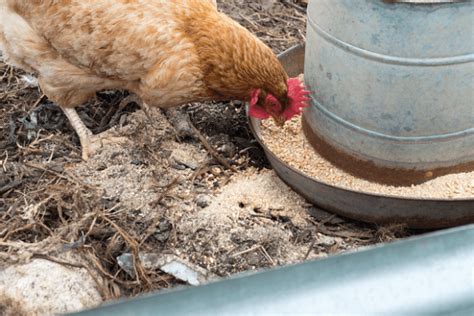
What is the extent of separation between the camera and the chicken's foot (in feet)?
10.6

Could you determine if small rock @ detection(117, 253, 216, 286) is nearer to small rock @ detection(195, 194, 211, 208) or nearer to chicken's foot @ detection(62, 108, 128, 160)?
small rock @ detection(195, 194, 211, 208)

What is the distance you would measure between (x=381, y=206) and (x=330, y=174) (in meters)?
0.43

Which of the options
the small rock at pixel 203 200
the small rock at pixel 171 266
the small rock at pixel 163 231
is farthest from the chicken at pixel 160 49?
the small rock at pixel 171 266

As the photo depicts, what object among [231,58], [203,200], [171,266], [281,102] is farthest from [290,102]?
[171,266]

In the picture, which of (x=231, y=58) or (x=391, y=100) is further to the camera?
(x=231, y=58)

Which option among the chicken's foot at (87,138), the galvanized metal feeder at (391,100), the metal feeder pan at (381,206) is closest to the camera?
the galvanized metal feeder at (391,100)

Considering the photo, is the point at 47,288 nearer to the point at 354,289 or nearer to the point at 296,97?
the point at 296,97

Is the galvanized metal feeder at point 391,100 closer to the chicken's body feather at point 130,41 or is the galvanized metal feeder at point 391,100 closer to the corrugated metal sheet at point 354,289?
the chicken's body feather at point 130,41

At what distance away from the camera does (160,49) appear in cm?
277

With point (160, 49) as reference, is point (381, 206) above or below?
below

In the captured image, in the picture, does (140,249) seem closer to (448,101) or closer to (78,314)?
(448,101)

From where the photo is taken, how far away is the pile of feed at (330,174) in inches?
101

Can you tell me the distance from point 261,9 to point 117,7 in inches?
84.8

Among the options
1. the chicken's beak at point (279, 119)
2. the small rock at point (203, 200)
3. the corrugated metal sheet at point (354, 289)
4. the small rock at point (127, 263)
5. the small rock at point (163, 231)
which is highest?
the corrugated metal sheet at point (354, 289)
